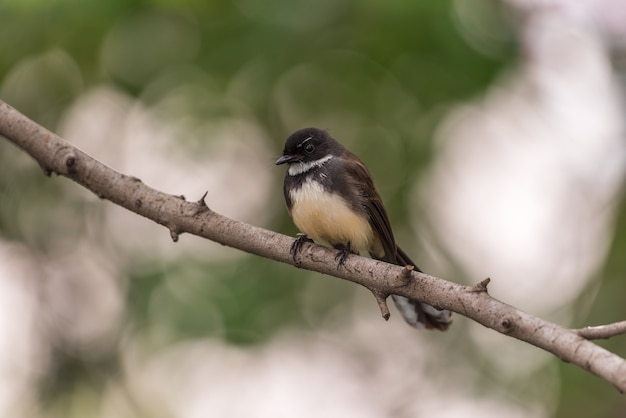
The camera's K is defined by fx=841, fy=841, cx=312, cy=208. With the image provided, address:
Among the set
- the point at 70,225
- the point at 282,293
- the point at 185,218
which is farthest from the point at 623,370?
the point at 70,225

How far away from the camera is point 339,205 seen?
16.9 feet

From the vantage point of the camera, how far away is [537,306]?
265 inches

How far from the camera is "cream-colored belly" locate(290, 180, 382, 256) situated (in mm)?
5043

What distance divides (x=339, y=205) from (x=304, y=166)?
0.44 metres

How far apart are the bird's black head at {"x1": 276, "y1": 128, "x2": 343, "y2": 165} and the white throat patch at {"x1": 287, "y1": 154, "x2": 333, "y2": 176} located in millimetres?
26

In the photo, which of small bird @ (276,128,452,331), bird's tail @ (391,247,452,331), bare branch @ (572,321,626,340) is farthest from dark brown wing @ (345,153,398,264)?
bare branch @ (572,321,626,340)

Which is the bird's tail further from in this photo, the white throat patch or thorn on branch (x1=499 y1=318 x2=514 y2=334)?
thorn on branch (x1=499 y1=318 x2=514 y2=334)

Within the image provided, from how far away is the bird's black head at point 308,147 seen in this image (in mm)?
5527

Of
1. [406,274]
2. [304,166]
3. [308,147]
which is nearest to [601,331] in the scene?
[406,274]

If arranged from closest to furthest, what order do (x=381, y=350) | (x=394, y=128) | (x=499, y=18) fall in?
(x=499, y=18) < (x=394, y=128) < (x=381, y=350)

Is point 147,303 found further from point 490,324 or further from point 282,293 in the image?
point 490,324

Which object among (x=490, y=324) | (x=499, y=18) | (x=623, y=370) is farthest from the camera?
(x=499, y=18)

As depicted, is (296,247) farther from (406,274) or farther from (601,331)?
(601,331)

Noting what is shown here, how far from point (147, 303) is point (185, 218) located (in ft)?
7.73
